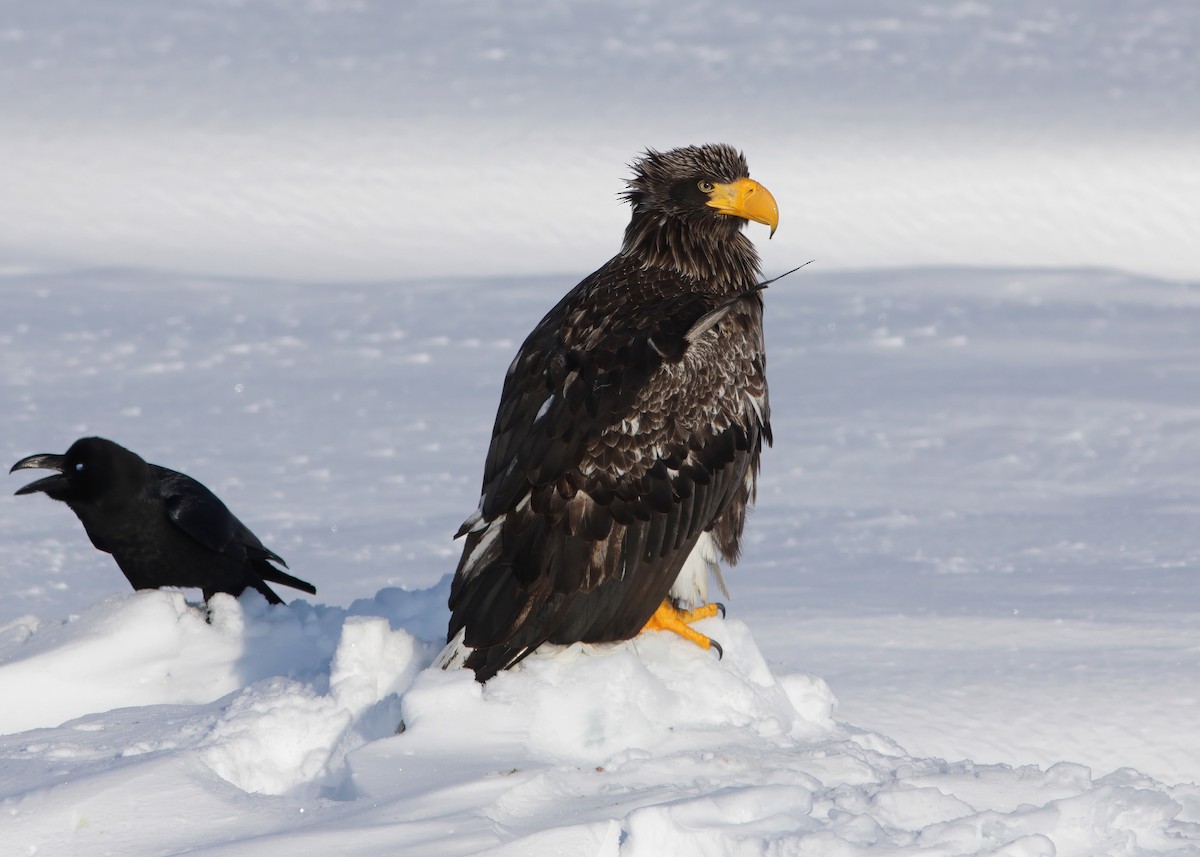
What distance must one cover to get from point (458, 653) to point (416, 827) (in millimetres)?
890

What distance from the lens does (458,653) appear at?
186 inches

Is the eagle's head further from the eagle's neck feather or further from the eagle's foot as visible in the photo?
the eagle's foot

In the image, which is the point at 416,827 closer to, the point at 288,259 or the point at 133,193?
the point at 288,259

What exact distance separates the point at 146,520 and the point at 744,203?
8.59 ft

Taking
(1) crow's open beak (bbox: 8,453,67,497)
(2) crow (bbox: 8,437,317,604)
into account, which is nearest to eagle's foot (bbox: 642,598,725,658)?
(2) crow (bbox: 8,437,317,604)

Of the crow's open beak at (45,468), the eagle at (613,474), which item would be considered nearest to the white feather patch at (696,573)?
the eagle at (613,474)

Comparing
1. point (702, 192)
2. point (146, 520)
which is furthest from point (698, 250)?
point (146, 520)

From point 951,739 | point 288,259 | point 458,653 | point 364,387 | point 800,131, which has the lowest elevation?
point 951,739

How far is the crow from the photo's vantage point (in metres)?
6.37

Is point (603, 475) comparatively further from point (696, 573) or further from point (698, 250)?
point (698, 250)

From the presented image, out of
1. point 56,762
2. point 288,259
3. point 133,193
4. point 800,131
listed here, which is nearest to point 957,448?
point 56,762

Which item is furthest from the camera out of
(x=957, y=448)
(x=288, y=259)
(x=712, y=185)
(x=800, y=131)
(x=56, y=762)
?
(x=800, y=131)

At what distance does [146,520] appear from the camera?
252 inches

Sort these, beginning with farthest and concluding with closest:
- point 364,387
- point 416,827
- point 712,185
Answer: point 364,387
point 712,185
point 416,827
